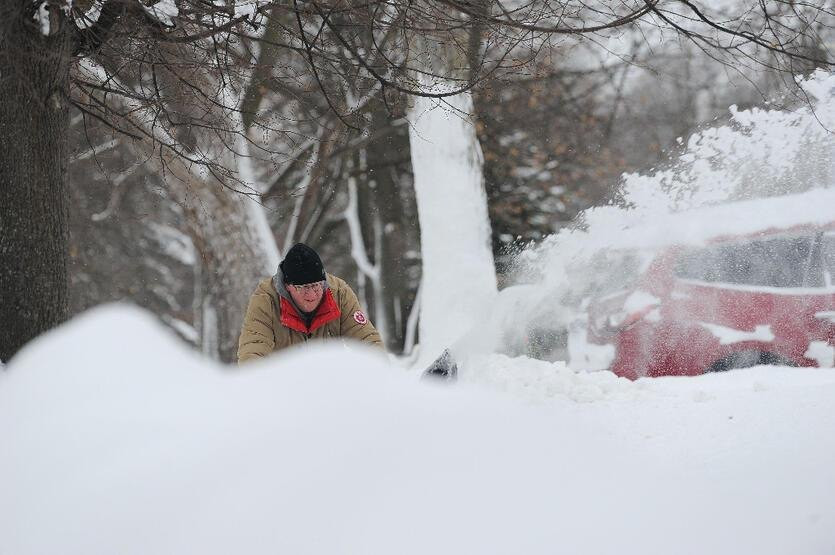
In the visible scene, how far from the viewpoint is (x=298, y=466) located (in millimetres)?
2086

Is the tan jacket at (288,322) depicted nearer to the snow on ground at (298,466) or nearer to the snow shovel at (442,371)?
the snow shovel at (442,371)

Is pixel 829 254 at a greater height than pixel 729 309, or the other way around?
pixel 829 254

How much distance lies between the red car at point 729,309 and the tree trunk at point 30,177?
14.5 ft

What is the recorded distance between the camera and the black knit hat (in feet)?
15.5

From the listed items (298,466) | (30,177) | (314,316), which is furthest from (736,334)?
(298,466)

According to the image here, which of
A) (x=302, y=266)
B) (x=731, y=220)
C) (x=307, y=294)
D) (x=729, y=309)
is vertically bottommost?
(x=729, y=309)

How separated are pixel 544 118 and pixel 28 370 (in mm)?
14779

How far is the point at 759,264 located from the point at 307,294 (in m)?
4.26

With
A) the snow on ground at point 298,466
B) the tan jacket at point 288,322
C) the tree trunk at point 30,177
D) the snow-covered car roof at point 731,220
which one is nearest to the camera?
the snow on ground at point 298,466

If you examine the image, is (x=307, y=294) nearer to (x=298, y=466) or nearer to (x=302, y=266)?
(x=302, y=266)

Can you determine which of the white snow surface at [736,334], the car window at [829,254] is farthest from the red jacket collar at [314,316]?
the car window at [829,254]

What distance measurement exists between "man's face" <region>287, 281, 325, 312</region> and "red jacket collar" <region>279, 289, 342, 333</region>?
0.16 feet

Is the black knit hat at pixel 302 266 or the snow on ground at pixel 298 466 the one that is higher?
the black knit hat at pixel 302 266

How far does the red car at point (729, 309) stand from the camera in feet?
23.4
